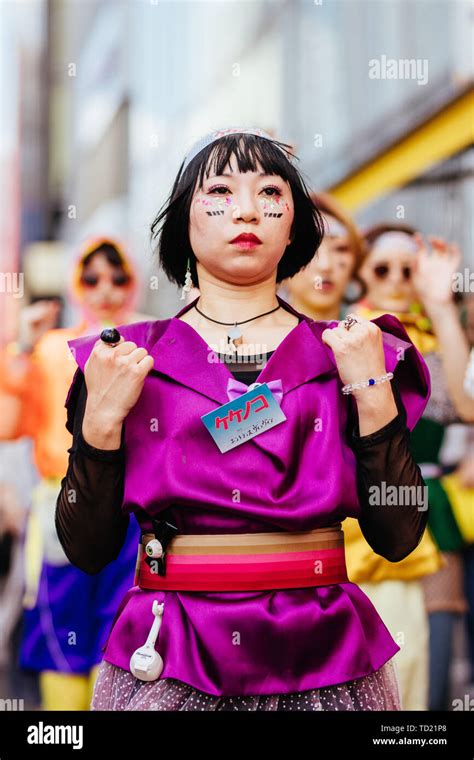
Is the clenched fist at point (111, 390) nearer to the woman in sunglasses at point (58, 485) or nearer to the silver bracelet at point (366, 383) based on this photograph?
the silver bracelet at point (366, 383)

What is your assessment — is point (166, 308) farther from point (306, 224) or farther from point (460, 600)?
point (306, 224)

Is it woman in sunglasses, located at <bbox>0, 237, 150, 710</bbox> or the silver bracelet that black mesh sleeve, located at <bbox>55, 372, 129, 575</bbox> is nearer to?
the silver bracelet

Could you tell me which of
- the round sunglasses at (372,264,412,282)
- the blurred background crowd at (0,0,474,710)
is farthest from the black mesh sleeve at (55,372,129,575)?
the round sunglasses at (372,264,412,282)

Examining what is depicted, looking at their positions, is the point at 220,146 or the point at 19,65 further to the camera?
the point at 19,65

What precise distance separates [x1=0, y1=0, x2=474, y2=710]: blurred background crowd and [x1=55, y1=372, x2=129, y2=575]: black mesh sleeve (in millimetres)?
1452

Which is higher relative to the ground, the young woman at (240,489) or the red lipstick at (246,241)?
the red lipstick at (246,241)

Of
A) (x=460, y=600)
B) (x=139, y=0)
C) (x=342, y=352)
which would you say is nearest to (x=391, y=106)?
(x=139, y=0)

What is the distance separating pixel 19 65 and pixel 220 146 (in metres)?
2.58

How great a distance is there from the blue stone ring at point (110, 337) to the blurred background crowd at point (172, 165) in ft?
5.08

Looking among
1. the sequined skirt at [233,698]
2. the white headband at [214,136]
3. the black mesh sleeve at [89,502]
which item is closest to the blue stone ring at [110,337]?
the black mesh sleeve at [89,502]

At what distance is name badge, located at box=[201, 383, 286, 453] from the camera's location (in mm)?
1645

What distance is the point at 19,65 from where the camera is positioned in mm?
4113

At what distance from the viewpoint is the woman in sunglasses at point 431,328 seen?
3.22 meters

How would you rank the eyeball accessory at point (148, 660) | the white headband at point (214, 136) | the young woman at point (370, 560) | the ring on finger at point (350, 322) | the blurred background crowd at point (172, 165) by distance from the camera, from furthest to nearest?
the blurred background crowd at point (172, 165)
the young woman at point (370, 560)
the white headband at point (214, 136)
the ring on finger at point (350, 322)
the eyeball accessory at point (148, 660)
